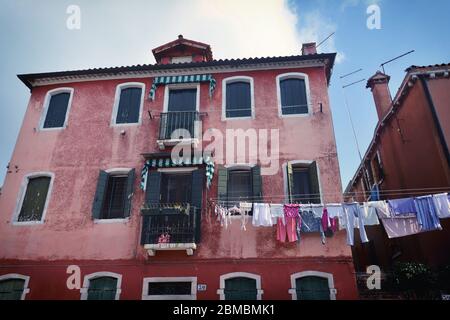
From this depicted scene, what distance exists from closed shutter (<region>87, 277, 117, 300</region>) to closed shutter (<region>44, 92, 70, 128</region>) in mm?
6473

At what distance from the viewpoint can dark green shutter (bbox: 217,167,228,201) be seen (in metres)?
11.4

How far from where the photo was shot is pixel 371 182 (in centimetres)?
1812

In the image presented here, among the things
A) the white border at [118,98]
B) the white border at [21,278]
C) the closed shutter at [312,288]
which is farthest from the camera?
the white border at [118,98]

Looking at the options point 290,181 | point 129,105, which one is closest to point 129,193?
point 129,105

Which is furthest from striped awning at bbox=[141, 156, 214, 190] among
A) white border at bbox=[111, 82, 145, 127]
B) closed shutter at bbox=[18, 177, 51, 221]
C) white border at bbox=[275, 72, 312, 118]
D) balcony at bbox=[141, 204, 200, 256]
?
closed shutter at bbox=[18, 177, 51, 221]

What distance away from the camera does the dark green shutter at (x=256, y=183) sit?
11207 millimetres

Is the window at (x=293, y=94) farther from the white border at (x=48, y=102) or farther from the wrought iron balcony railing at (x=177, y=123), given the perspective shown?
the white border at (x=48, y=102)

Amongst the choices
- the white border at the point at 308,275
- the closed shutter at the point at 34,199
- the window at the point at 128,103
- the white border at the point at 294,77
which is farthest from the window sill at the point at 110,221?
the white border at the point at 294,77

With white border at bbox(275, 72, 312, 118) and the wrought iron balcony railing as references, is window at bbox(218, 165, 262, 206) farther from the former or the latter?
white border at bbox(275, 72, 312, 118)

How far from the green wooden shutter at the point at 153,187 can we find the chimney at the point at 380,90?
11.3 m

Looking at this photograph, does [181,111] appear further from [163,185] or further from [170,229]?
[170,229]
